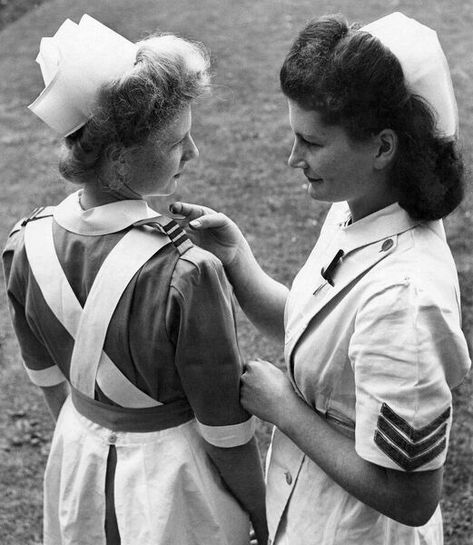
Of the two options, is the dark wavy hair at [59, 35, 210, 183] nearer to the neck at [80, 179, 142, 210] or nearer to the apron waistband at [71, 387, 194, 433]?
the neck at [80, 179, 142, 210]

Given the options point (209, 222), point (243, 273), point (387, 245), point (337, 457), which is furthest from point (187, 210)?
point (337, 457)

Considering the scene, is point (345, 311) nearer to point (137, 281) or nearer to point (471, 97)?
point (137, 281)

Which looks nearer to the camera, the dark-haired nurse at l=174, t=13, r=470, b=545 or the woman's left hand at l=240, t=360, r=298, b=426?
the dark-haired nurse at l=174, t=13, r=470, b=545

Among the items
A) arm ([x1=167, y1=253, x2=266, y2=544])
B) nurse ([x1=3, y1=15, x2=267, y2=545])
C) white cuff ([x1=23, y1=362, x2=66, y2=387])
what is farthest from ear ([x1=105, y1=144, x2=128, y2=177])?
white cuff ([x1=23, y1=362, x2=66, y2=387])

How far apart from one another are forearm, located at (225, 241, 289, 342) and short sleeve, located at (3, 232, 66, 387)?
0.62 meters

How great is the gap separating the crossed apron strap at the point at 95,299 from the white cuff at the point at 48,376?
0.98 ft

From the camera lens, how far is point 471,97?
8492 mm

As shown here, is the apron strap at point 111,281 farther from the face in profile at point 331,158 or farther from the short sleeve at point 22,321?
the face in profile at point 331,158

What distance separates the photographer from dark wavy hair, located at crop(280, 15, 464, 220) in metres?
1.73

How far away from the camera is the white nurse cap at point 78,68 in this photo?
192cm

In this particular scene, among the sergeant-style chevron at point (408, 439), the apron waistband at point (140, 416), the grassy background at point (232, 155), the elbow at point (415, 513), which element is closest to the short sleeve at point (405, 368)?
the sergeant-style chevron at point (408, 439)

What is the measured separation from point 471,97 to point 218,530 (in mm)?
7204

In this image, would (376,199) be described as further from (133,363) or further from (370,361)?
(133,363)

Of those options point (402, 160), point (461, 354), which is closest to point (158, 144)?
point (402, 160)
